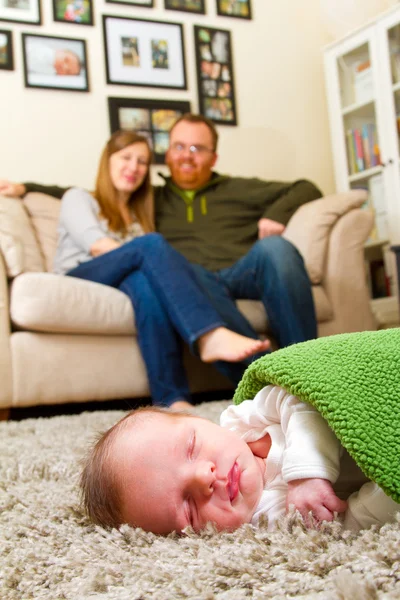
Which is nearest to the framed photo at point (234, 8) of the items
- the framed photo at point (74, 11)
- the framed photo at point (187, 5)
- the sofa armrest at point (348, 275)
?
the framed photo at point (187, 5)

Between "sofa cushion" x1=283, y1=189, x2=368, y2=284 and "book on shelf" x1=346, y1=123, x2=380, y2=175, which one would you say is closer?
"sofa cushion" x1=283, y1=189, x2=368, y2=284

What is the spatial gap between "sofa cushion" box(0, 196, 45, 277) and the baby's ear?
57.7 inches

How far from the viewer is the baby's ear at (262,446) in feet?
2.30

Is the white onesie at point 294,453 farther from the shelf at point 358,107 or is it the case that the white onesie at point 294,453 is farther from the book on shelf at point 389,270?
the shelf at point 358,107

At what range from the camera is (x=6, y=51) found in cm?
293

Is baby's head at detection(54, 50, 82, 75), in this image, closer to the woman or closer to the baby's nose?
the woman

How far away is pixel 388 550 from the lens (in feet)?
1.43

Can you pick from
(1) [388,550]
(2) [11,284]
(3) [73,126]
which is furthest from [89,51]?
(1) [388,550]

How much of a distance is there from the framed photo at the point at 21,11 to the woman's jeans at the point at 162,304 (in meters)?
1.65

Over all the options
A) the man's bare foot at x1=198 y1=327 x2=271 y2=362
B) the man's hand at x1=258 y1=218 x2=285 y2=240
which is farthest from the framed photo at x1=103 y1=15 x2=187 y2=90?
the man's bare foot at x1=198 y1=327 x2=271 y2=362

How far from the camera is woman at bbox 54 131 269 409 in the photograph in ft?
5.77

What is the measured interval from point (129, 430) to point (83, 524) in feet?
0.48

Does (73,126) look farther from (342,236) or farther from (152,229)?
(342,236)

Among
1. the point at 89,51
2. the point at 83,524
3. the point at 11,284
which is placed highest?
the point at 89,51
